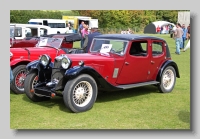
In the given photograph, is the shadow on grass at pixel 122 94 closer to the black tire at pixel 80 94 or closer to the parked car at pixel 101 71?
the parked car at pixel 101 71

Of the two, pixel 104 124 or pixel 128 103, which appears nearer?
pixel 104 124

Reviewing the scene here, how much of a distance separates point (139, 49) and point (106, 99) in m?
1.53

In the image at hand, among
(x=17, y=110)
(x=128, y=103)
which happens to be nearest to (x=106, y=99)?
(x=128, y=103)

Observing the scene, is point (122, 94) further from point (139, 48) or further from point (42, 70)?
point (42, 70)

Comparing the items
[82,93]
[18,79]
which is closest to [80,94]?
[82,93]

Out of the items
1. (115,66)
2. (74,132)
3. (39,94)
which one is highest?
(115,66)

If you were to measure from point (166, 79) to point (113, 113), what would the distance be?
2392 millimetres

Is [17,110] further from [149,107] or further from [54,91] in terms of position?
[149,107]

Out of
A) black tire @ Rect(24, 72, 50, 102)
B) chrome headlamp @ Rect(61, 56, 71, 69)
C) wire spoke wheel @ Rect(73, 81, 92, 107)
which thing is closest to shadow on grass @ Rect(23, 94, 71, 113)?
black tire @ Rect(24, 72, 50, 102)

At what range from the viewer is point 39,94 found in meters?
5.78

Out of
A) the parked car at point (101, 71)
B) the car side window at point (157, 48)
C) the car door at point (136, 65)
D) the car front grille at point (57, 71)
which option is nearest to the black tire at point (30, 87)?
the parked car at point (101, 71)

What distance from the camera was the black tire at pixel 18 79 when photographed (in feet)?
22.6

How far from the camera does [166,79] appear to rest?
7316mm

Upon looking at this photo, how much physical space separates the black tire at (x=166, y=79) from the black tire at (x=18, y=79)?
3.35 metres
